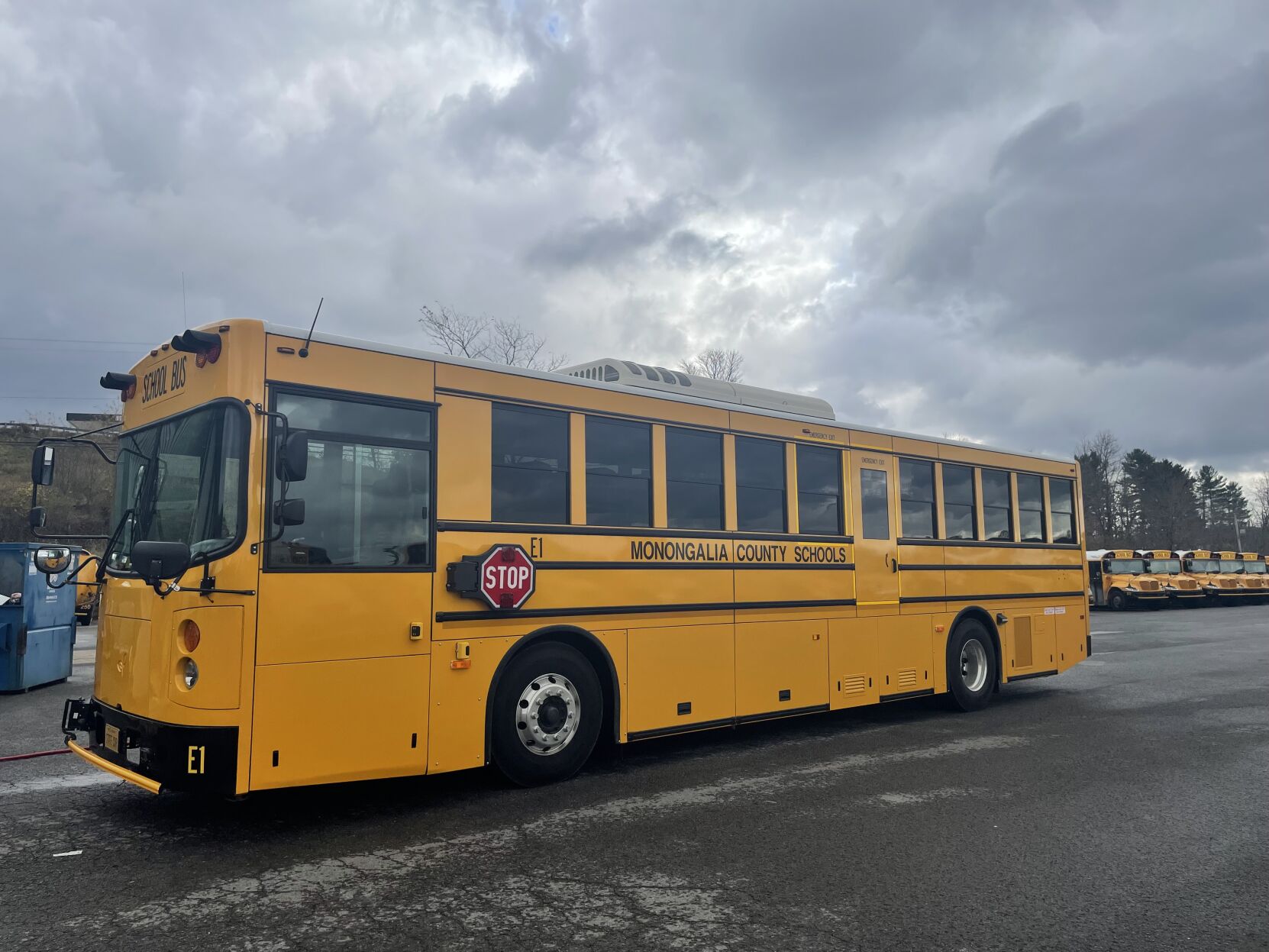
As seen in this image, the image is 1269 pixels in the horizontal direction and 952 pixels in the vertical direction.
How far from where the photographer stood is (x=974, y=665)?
10688mm

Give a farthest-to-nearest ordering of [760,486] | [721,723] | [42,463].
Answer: [760,486] → [721,723] → [42,463]

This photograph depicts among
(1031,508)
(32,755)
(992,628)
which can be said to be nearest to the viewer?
(32,755)

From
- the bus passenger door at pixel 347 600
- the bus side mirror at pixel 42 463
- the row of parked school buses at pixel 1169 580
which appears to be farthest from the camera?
the row of parked school buses at pixel 1169 580

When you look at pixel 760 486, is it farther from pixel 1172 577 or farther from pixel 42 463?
pixel 1172 577

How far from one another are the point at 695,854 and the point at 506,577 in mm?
2295

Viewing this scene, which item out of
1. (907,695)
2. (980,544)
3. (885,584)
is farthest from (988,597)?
(885,584)

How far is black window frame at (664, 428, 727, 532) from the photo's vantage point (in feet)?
25.0

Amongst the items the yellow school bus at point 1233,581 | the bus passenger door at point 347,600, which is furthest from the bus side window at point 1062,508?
the yellow school bus at point 1233,581

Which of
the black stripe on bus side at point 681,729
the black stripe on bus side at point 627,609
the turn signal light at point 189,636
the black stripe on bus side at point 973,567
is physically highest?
the black stripe on bus side at point 973,567

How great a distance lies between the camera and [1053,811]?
6.08m

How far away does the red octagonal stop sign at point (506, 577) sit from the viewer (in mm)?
6281

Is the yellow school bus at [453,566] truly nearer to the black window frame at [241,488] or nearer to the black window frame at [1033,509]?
the black window frame at [241,488]

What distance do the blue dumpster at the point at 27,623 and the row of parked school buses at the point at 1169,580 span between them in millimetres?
32590

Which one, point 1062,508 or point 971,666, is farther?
point 1062,508
